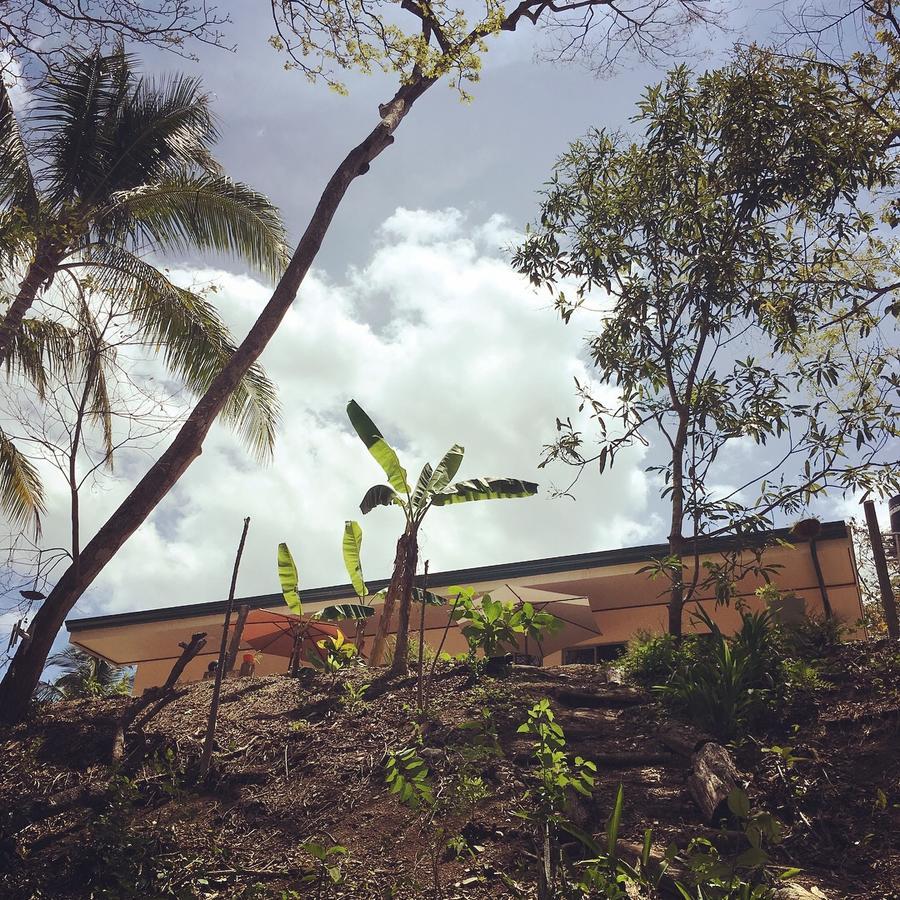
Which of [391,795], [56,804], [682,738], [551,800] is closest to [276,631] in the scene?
[56,804]

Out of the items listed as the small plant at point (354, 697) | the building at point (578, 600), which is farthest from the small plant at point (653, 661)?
the building at point (578, 600)

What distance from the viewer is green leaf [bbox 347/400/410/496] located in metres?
9.48

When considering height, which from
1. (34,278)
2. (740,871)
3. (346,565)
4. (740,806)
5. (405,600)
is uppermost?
(34,278)

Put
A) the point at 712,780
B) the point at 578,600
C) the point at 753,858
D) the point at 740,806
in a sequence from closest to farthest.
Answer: the point at 753,858 < the point at 740,806 < the point at 712,780 < the point at 578,600

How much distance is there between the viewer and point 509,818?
4934 mm

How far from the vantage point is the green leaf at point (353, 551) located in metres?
10.8

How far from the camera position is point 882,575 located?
24.1ft

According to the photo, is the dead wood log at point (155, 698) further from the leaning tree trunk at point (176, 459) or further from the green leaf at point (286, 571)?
the green leaf at point (286, 571)

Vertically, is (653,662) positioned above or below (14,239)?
below

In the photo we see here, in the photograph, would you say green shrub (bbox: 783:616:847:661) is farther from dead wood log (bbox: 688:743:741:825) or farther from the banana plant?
the banana plant

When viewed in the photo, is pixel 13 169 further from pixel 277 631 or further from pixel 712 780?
pixel 712 780

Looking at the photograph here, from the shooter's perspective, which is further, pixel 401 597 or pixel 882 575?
pixel 401 597

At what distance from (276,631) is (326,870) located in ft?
22.6

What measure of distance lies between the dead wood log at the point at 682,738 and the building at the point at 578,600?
4767 mm
